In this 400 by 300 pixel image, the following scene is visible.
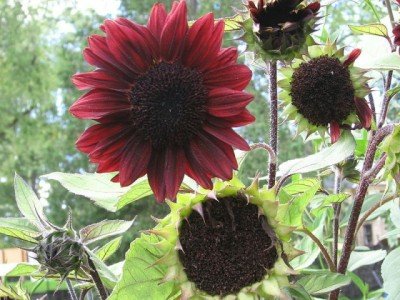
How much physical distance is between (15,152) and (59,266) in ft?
16.3

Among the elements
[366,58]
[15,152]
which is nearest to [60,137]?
[15,152]

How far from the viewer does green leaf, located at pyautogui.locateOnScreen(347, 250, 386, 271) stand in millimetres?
574

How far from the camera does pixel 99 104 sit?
1.04 ft

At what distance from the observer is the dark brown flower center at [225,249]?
0.31 m

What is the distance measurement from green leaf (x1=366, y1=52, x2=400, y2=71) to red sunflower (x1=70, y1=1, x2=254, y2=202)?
9cm

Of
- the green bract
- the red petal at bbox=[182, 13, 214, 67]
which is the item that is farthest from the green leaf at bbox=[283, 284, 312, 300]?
the red petal at bbox=[182, 13, 214, 67]

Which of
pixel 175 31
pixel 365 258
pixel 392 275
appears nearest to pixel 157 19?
pixel 175 31

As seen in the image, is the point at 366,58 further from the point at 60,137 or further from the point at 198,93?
the point at 60,137

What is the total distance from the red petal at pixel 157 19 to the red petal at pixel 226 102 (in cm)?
4

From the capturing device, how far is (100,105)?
1.04 feet

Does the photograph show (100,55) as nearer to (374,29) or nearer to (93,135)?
(93,135)

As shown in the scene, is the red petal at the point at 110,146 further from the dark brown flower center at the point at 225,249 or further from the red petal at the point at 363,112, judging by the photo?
the red petal at the point at 363,112

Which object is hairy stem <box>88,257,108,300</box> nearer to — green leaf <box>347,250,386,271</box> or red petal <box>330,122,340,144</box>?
red petal <box>330,122,340,144</box>

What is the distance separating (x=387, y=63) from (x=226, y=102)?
0.11 meters
